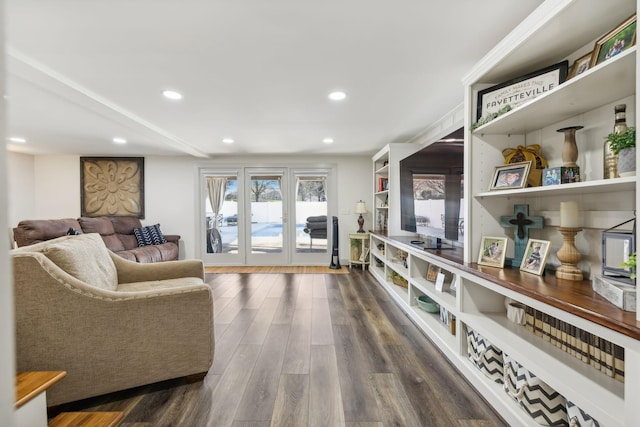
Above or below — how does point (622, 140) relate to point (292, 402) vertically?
above

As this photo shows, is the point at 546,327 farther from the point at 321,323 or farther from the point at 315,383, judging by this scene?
the point at 321,323

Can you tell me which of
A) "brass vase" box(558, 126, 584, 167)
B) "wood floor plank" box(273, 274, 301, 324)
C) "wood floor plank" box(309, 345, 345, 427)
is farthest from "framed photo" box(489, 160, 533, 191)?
"wood floor plank" box(273, 274, 301, 324)

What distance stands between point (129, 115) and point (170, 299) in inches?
94.7

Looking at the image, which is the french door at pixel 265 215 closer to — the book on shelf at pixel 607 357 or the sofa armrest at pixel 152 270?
the sofa armrest at pixel 152 270

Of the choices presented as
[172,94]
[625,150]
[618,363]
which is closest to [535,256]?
[618,363]

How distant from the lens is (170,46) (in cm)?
178

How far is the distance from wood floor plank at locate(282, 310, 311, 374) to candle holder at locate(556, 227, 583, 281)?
1610 millimetres

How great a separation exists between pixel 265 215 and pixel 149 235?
81.5 inches

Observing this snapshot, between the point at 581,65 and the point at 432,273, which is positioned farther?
the point at 432,273

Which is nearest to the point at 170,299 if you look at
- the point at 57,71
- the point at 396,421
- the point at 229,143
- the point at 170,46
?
the point at 396,421

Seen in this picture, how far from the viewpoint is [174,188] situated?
538 centimetres

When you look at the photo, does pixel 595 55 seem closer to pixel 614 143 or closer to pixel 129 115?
pixel 614 143

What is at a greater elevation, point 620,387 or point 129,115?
point 129,115

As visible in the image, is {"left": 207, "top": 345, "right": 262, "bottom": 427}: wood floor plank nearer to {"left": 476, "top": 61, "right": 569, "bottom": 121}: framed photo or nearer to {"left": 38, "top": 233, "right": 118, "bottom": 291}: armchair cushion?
{"left": 38, "top": 233, "right": 118, "bottom": 291}: armchair cushion
